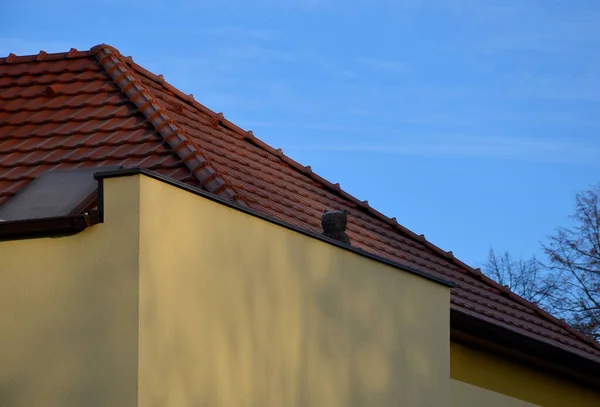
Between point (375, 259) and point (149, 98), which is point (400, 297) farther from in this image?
point (149, 98)

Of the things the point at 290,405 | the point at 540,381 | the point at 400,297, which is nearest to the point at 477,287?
the point at 540,381

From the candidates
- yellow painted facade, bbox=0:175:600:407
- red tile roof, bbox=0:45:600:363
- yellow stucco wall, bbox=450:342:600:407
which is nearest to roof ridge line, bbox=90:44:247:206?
red tile roof, bbox=0:45:600:363

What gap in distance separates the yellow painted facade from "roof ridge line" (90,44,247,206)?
1.89 meters

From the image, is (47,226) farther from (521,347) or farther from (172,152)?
(521,347)

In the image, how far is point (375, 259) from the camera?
1059 centimetres

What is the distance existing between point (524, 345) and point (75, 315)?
6475 mm

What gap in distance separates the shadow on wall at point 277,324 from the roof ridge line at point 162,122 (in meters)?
1.73

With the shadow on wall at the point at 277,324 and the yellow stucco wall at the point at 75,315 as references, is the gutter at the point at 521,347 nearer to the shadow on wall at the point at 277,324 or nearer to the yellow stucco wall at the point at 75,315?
the shadow on wall at the point at 277,324

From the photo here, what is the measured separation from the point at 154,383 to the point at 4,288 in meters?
1.33

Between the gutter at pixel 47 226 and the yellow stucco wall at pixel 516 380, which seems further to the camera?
the yellow stucco wall at pixel 516 380

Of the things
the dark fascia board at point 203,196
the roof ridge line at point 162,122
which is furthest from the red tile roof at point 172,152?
the dark fascia board at point 203,196

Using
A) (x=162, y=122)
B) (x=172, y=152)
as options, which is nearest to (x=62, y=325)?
(x=172, y=152)

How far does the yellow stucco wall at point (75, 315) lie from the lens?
8.11 m

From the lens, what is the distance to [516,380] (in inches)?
548
